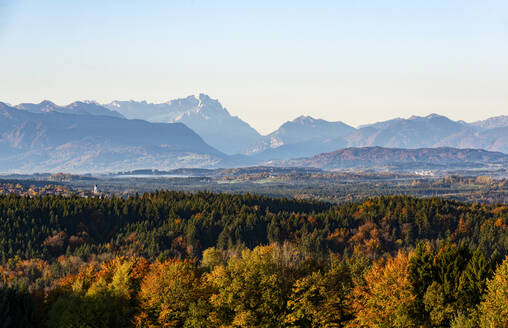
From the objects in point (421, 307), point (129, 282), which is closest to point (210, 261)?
point (129, 282)

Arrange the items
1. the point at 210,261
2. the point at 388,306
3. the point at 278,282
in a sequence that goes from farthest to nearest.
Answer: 1. the point at 210,261
2. the point at 278,282
3. the point at 388,306

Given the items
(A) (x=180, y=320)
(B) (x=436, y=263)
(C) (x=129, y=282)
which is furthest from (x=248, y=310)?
(B) (x=436, y=263)

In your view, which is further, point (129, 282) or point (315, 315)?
point (129, 282)

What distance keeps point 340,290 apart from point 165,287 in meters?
36.1

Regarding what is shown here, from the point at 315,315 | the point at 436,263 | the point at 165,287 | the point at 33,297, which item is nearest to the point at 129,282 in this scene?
the point at 165,287

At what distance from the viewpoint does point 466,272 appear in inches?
5256

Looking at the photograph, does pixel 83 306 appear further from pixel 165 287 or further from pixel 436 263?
pixel 436 263

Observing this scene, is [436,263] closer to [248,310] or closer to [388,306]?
[388,306]

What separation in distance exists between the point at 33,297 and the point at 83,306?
56.0ft

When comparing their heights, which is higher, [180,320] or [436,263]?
[436,263]

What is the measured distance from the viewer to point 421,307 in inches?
5182

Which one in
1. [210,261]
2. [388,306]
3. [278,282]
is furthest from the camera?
[210,261]

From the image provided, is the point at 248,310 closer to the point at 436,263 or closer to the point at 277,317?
the point at 277,317

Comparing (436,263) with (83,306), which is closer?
(83,306)
